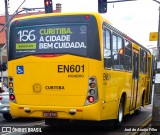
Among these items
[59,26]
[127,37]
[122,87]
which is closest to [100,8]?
[127,37]

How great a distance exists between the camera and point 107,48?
10.3m

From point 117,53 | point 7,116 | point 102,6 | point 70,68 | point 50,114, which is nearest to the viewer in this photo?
point 70,68

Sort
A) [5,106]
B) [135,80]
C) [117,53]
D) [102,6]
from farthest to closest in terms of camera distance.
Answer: [102,6]
[5,106]
[135,80]
[117,53]

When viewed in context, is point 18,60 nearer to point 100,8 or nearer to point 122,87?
point 122,87

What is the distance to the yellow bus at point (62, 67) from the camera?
969 centimetres

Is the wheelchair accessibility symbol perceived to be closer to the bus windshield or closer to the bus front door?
the bus windshield

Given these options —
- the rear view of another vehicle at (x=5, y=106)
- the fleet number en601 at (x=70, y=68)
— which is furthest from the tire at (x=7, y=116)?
the fleet number en601 at (x=70, y=68)

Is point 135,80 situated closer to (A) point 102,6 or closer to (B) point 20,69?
(B) point 20,69

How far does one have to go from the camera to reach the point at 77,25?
390 inches

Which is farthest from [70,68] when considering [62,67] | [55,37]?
[55,37]

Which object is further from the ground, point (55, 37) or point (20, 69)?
point (55, 37)

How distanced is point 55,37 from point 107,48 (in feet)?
4.68

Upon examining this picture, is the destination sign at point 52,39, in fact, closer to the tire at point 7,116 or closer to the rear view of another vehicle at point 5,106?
the rear view of another vehicle at point 5,106

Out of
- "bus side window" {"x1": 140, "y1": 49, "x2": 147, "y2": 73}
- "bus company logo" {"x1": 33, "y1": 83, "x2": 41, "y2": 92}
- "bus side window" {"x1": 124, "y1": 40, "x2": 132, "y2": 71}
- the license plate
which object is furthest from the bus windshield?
"bus side window" {"x1": 140, "y1": 49, "x2": 147, "y2": 73}
